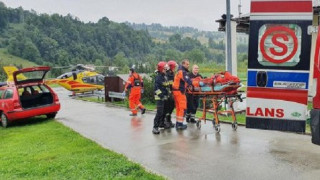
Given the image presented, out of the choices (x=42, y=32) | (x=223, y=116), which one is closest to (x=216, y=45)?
(x=42, y=32)

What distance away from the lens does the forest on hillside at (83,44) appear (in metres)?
89.8

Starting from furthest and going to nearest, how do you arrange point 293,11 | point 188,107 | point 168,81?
point 188,107, point 168,81, point 293,11

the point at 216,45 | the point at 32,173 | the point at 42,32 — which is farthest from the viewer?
the point at 216,45

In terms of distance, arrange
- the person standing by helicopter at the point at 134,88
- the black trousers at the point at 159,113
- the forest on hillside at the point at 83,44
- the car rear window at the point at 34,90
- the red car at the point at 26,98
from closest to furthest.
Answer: the black trousers at the point at 159,113
the red car at the point at 26,98
the person standing by helicopter at the point at 134,88
the car rear window at the point at 34,90
the forest on hillside at the point at 83,44

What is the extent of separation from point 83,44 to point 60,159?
9359cm

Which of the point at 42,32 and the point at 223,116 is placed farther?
the point at 42,32

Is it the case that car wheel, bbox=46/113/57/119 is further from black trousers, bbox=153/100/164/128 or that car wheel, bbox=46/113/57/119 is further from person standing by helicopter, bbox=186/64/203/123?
black trousers, bbox=153/100/164/128

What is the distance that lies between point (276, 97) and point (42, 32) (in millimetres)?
105033

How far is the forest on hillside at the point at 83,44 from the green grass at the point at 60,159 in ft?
229

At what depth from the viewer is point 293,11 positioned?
533cm

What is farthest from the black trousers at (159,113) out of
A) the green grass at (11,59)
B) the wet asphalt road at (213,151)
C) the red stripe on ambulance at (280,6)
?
the green grass at (11,59)

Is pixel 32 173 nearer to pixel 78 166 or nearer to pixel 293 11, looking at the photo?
pixel 78 166

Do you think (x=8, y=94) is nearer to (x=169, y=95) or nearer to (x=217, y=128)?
(x=169, y=95)

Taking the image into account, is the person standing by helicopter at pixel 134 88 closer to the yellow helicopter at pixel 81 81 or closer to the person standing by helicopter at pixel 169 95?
the person standing by helicopter at pixel 169 95
